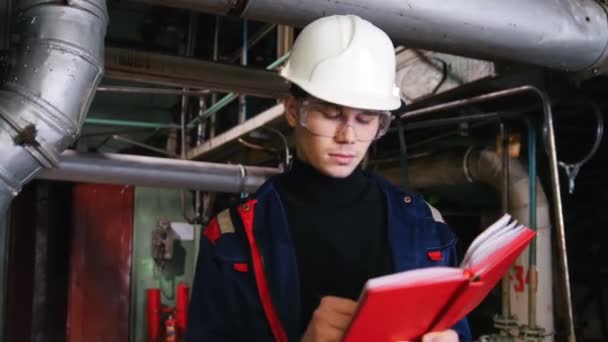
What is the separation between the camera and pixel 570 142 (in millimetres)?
2939

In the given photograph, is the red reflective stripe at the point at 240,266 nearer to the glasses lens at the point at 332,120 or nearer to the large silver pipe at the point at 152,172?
the glasses lens at the point at 332,120

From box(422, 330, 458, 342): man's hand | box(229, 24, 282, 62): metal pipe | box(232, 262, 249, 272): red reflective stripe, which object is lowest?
box(422, 330, 458, 342): man's hand

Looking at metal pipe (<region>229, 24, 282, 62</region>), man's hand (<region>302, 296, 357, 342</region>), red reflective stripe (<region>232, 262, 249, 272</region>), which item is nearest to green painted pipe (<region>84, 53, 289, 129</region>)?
metal pipe (<region>229, 24, 282, 62</region>)

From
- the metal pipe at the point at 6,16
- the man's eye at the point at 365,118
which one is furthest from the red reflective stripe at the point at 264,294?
the metal pipe at the point at 6,16

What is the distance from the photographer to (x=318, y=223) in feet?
3.89

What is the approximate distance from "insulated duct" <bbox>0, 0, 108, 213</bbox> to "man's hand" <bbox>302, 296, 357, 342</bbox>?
25.3 inches

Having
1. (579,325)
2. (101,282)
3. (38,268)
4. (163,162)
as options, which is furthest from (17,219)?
(579,325)

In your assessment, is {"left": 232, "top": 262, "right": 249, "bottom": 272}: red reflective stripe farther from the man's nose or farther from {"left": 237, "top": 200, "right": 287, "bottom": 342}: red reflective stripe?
the man's nose

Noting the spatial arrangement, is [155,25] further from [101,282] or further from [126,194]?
[101,282]

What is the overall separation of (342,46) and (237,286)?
54cm

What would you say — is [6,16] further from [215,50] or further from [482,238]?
[215,50]

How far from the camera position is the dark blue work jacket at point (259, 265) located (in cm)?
115

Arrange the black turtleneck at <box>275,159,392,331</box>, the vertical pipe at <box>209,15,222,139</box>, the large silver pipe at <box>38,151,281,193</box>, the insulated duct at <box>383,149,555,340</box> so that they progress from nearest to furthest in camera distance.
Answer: the black turtleneck at <box>275,159,392,331</box> → the insulated duct at <box>383,149,555,340</box> → the large silver pipe at <box>38,151,281,193</box> → the vertical pipe at <box>209,15,222,139</box>

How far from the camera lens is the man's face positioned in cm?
108
